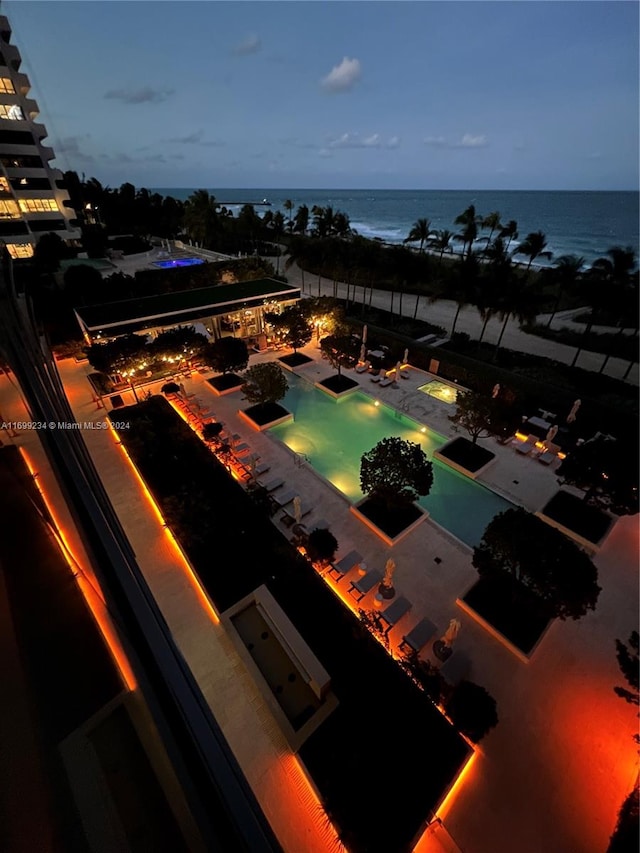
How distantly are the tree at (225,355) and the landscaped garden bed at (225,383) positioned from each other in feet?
3.69

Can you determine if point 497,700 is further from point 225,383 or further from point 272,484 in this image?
point 225,383

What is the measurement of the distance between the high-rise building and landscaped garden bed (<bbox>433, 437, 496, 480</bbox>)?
66928 mm

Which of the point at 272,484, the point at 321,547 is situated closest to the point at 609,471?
the point at 321,547

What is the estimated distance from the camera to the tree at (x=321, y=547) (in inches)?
527

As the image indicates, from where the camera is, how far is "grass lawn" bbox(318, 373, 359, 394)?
25875mm

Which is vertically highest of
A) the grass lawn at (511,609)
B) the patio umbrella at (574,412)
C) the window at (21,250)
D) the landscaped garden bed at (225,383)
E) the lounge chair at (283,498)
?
the window at (21,250)

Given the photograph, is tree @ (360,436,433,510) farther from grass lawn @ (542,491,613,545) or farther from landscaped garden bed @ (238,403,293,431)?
landscaped garden bed @ (238,403,293,431)

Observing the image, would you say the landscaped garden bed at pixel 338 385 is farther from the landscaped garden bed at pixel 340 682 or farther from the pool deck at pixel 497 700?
the landscaped garden bed at pixel 340 682

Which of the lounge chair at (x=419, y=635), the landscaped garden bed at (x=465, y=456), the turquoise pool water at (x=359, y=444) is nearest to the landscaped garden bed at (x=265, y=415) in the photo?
the turquoise pool water at (x=359, y=444)

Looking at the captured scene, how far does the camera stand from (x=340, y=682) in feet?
34.6

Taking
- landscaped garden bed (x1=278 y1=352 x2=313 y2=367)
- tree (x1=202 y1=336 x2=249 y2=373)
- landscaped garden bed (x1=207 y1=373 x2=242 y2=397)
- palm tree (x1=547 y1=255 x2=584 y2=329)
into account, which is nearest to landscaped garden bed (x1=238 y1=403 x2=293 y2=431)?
landscaped garden bed (x1=207 y1=373 x2=242 y2=397)

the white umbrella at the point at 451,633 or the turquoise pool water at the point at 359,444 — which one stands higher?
the white umbrella at the point at 451,633

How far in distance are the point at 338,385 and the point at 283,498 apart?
11992mm

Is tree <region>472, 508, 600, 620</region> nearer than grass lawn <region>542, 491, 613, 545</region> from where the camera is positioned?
Yes
